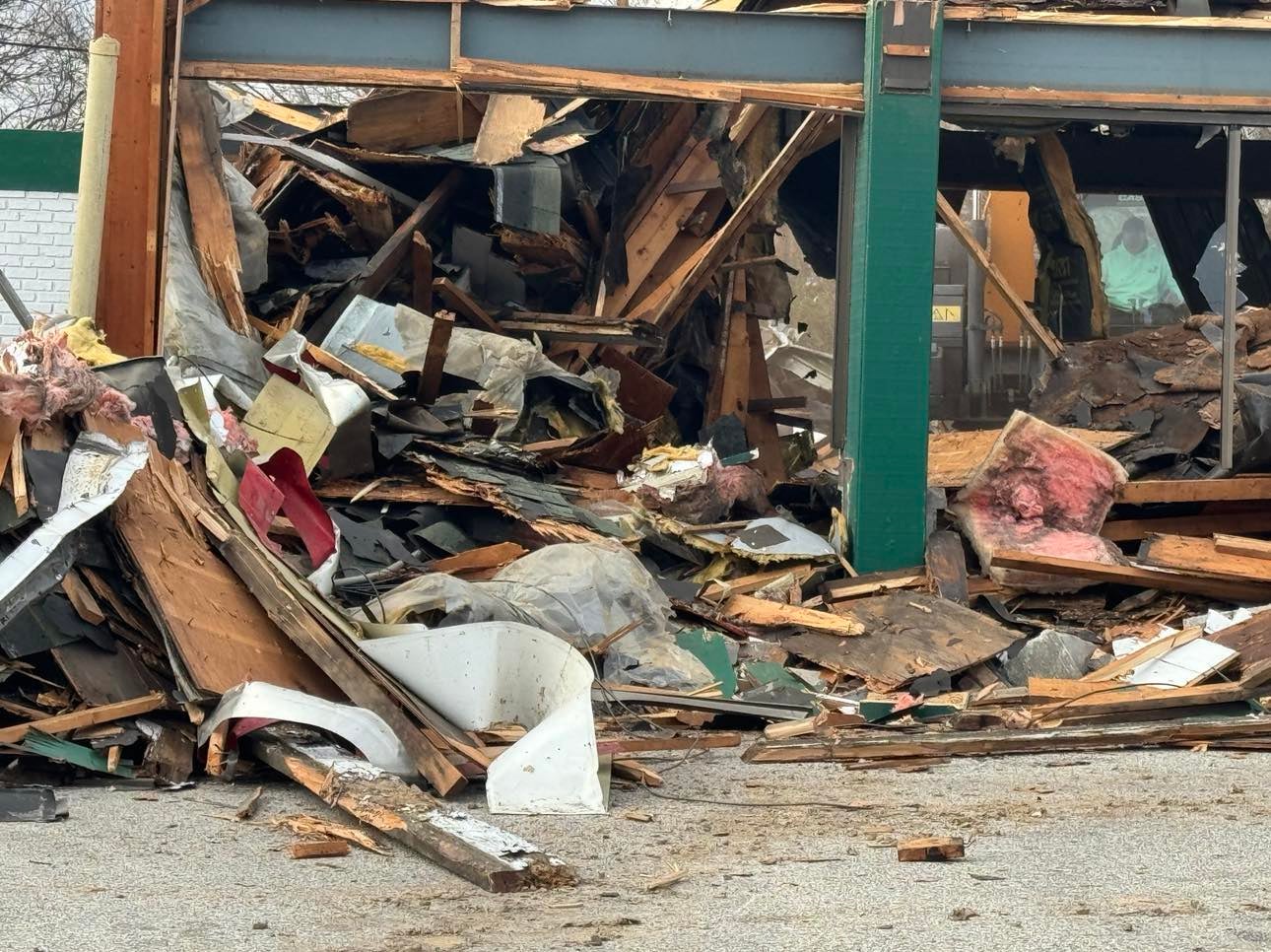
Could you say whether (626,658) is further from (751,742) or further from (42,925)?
(42,925)

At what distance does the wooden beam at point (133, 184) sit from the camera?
30.7ft

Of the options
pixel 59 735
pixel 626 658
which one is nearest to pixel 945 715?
pixel 626 658

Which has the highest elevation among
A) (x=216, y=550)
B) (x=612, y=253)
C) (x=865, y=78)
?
(x=865, y=78)

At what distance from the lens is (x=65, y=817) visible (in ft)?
16.6

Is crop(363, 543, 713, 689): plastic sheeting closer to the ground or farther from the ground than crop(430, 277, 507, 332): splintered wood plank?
closer to the ground

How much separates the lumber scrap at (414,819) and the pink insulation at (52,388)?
164 cm

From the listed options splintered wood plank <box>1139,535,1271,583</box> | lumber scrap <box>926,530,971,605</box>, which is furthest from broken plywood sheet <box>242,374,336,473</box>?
splintered wood plank <box>1139,535,1271,583</box>

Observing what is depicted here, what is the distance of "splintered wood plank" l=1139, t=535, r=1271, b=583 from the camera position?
9203mm

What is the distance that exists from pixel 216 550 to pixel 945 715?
3.36 meters

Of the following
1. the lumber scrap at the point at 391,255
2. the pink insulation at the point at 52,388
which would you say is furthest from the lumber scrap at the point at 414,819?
the lumber scrap at the point at 391,255

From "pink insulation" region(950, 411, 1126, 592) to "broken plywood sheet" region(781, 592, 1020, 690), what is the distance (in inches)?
42.8

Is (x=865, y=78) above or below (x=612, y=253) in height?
above

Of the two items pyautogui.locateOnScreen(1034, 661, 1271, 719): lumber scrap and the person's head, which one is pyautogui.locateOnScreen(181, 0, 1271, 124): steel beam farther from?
the person's head

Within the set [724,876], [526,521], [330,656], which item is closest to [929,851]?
[724,876]
